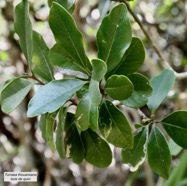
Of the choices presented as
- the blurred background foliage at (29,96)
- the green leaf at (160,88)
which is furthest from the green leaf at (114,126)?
the blurred background foliage at (29,96)

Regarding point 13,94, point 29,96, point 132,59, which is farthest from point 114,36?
point 29,96

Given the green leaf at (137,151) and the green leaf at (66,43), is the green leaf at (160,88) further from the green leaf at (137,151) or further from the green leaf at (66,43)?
the green leaf at (66,43)

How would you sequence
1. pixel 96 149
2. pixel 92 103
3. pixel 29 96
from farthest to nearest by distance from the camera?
pixel 29 96 → pixel 96 149 → pixel 92 103

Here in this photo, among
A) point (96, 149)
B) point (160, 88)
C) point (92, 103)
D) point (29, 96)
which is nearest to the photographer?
point (92, 103)

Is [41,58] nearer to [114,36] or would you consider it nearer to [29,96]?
[114,36]

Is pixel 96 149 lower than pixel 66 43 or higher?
lower

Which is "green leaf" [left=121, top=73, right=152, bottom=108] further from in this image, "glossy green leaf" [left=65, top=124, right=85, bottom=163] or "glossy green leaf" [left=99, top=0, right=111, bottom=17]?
"glossy green leaf" [left=99, top=0, right=111, bottom=17]
